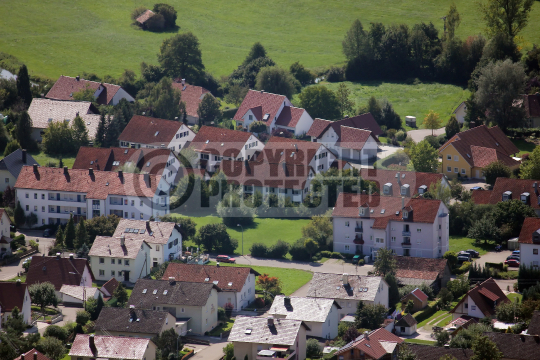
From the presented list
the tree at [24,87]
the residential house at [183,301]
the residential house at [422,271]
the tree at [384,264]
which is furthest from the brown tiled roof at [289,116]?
the residential house at [183,301]

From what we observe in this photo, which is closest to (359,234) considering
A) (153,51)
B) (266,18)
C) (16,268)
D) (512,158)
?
(512,158)

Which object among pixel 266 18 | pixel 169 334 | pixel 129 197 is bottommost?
pixel 169 334

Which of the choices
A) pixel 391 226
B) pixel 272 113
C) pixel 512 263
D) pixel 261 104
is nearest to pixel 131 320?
pixel 391 226

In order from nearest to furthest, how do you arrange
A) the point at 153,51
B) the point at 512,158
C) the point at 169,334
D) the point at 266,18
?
the point at 169,334, the point at 512,158, the point at 153,51, the point at 266,18

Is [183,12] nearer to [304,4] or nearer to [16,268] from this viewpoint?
[304,4]

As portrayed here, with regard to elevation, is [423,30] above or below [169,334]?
above

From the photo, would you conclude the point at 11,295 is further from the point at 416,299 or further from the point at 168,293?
the point at 416,299
